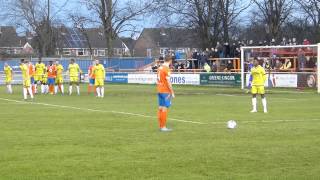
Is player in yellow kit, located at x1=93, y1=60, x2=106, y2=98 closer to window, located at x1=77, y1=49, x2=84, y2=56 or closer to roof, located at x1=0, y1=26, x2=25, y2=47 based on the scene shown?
roof, located at x1=0, y1=26, x2=25, y2=47

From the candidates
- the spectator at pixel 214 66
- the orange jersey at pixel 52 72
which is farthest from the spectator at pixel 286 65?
the orange jersey at pixel 52 72

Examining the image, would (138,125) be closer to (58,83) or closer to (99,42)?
(58,83)

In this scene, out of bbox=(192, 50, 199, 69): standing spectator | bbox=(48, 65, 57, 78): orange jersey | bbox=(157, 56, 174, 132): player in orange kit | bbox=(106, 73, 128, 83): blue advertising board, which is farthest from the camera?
bbox=(106, 73, 128, 83): blue advertising board

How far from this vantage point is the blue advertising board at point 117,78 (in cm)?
5947

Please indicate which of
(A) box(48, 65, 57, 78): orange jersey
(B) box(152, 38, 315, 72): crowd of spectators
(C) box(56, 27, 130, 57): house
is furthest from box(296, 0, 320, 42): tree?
(C) box(56, 27, 130, 57): house

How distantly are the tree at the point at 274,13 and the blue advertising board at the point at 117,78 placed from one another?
17907 mm

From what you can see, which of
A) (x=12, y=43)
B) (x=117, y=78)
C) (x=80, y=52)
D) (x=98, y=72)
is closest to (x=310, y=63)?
(x=98, y=72)

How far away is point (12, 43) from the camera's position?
12262 centimetres

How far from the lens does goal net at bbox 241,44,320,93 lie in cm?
4241

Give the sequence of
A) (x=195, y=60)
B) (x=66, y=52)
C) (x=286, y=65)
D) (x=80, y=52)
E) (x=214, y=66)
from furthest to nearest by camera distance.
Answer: (x=80, y=52) → (x=66, y=52) → (x=195, y=60) → (x=214, y=66) → (x=286, y=65)

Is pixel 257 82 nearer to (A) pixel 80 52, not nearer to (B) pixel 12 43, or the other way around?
(B) pixel 12 43

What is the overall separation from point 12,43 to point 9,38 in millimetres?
7667

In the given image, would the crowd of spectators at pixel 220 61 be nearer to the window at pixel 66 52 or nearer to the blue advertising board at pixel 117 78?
the blue advertising board at pixel 117 78

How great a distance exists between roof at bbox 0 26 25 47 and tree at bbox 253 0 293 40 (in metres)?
43.3
